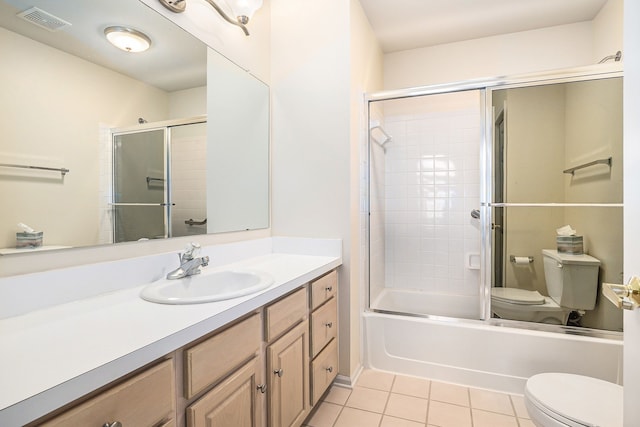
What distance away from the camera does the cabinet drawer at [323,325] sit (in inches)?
61.9

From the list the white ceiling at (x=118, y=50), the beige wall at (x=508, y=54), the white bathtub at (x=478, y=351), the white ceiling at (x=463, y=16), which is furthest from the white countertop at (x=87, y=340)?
the beige wall at (x=508, y=54)

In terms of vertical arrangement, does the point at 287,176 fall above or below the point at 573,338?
above

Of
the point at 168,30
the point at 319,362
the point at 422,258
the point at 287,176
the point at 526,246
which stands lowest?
the point at 319,362

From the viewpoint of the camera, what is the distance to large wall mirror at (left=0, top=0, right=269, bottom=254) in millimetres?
941

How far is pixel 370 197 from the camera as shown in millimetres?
2396

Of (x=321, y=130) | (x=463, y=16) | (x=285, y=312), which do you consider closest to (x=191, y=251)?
(x=285, y=312)

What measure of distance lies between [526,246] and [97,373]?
234 cm

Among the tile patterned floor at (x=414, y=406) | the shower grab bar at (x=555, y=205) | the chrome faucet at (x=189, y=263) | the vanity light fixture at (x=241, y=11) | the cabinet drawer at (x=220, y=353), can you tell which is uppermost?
the vanity light fixture at (x=241, y=11)

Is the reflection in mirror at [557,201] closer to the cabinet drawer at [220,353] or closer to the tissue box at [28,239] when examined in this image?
the cabinet drawer at [220,353]

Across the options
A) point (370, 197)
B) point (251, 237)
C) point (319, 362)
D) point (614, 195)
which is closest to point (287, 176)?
point (251, 237)

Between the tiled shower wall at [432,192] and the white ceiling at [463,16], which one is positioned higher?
the white ceiling at [463,16]

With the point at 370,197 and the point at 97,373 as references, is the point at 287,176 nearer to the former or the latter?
the point at 370,197

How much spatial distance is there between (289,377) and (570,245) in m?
1.85

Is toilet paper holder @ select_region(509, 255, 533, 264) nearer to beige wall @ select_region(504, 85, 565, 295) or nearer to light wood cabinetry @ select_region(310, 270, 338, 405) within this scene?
beige wall @ select_region(504, 85, 565, 295)
